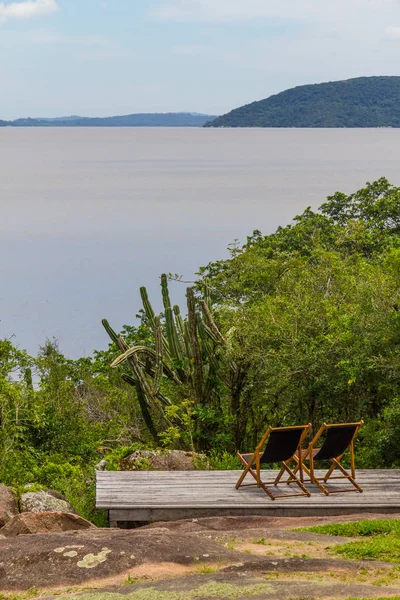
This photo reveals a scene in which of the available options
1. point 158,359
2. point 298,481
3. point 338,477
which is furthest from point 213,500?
point 158,359

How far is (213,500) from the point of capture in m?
10.2

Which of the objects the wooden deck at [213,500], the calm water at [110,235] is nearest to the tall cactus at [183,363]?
the wooden deck at [213,500]

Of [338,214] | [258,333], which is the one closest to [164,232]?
[338,214]

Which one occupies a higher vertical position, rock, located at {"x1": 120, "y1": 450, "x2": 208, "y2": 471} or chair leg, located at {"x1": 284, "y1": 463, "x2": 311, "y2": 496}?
chair leg, located at {"x1": 284, "y1": 463, "x2": 311, "y2": 496}

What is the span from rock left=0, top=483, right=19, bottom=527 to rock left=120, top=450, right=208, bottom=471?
200 centimetres

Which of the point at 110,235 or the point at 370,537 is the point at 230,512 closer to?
the point at 370,537

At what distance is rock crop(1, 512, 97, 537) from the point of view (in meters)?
8.91

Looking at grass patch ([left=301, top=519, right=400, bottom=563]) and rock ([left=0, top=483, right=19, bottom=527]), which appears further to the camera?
rock ([left=0, top=483, right=19, bottom=527])

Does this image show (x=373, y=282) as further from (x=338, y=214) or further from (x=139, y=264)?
(x=139, y=264)

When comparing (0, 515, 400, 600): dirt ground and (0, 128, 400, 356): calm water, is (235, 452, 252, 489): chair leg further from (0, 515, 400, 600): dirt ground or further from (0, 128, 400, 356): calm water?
(0, 128, 400, 356): calm water

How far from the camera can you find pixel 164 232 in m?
91.9

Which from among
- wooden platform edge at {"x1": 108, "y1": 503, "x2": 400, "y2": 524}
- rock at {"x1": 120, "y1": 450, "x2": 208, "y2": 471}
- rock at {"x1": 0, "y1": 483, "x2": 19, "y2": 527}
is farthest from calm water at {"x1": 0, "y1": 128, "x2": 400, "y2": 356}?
wooden platform edge at {"x1": 108, "y1": 503, "x2": 400, "y2": 524}

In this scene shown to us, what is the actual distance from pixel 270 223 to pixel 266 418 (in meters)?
70.6

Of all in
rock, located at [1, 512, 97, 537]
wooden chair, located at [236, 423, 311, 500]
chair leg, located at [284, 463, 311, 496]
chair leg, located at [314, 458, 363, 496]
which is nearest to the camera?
rock, located at [1, 512, 97, 537]
